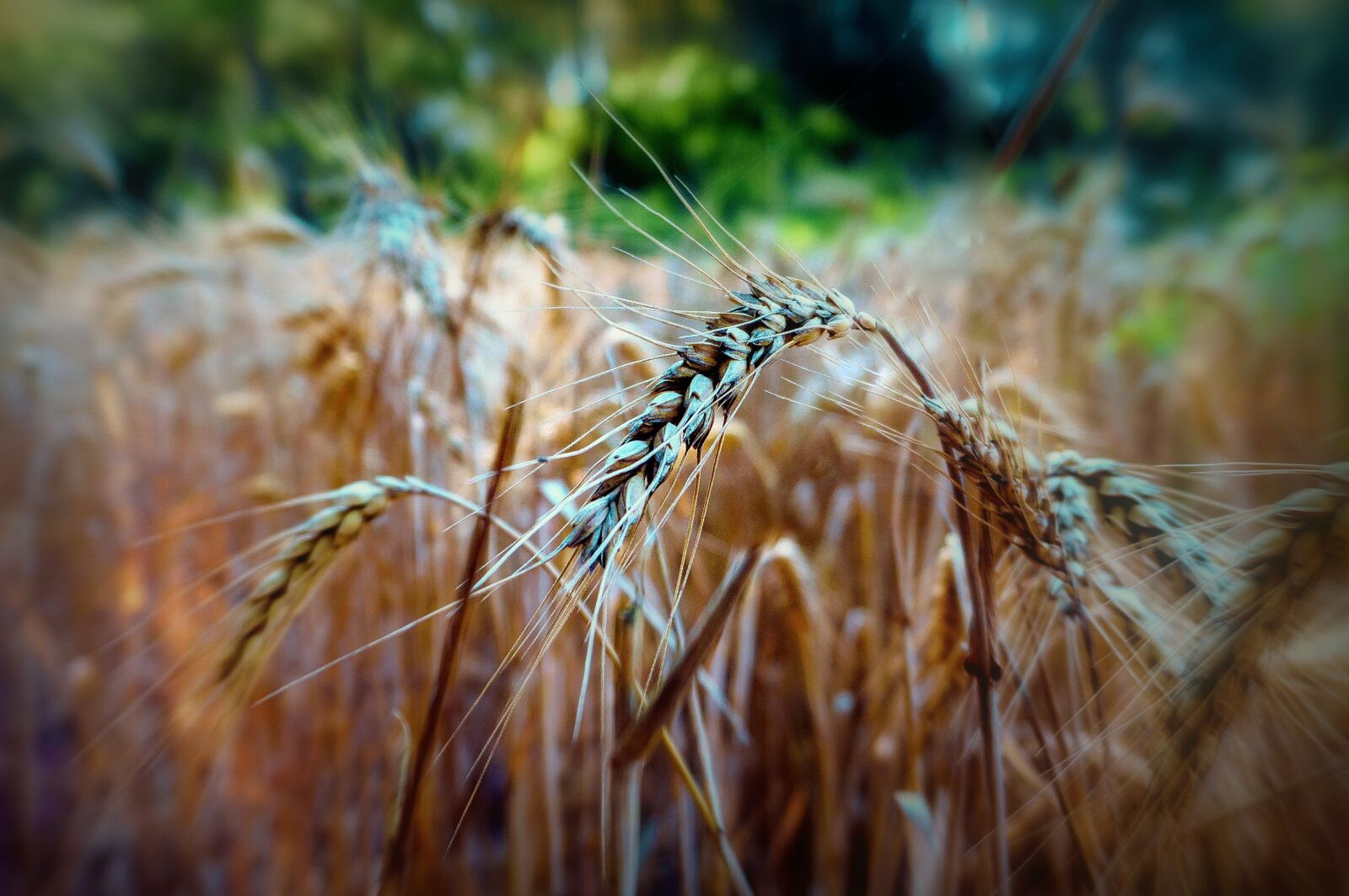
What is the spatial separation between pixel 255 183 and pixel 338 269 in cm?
43

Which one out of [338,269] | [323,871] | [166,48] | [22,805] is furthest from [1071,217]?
[22,805]

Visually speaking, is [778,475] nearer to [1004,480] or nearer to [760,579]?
[760,579]

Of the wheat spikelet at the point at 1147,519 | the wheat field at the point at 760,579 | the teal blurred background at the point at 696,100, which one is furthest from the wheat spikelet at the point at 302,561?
the wheat spikelet at the point at 1147,519

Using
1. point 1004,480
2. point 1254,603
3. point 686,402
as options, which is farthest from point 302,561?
point 1254,603

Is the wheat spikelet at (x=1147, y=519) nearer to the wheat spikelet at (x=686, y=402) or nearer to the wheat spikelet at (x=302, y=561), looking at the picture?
the wheat spikelet at (x=686, y=402)

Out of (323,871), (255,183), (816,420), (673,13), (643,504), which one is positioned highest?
(255,183)

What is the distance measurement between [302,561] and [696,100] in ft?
2.10

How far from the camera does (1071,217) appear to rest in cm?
65

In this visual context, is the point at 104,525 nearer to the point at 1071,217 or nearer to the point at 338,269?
the point at 338,269

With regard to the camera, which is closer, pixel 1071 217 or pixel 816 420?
pixel 816 420

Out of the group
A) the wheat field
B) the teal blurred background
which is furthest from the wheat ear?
the teal blurred background

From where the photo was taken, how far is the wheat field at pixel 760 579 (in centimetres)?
37

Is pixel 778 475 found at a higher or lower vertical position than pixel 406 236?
lower

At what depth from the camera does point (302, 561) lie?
424 mm
